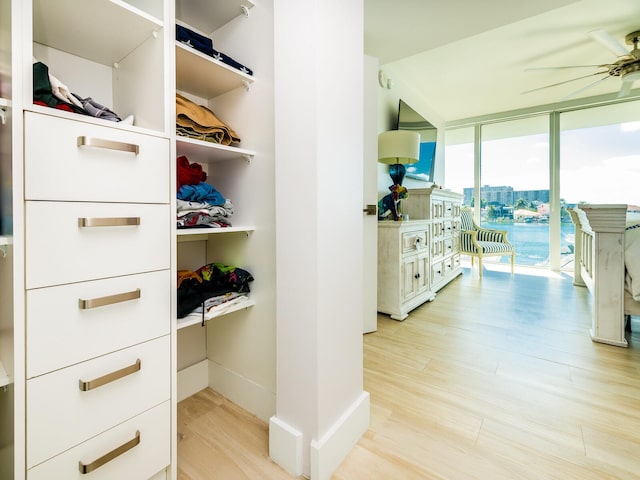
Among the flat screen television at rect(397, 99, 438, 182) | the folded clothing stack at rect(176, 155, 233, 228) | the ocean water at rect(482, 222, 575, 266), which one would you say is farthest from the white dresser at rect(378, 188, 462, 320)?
the ocean water at rect(482, 222, 575, 266)

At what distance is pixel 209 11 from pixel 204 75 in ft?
1.12

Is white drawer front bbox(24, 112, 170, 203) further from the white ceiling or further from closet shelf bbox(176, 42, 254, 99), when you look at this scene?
the white ceiling

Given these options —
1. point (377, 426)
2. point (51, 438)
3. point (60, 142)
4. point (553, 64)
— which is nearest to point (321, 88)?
point (60, 142)

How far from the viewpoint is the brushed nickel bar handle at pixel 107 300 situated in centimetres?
78

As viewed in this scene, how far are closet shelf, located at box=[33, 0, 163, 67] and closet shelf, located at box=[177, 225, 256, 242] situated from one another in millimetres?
653

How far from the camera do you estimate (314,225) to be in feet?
3.31

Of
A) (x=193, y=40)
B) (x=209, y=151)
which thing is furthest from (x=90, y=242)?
(x=193, y=40)

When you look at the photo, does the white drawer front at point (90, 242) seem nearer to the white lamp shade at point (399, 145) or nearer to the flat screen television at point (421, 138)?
the white lamp shade at point (399, 145)

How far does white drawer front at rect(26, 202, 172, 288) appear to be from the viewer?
72 cm

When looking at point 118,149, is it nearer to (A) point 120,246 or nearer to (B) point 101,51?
(A) point 120,246

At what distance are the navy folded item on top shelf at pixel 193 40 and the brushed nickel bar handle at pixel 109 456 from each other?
52.8 inches

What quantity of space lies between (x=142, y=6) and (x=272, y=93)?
0.50 metres

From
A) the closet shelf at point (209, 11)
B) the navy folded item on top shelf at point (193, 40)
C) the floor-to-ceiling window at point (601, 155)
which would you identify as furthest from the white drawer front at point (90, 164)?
the floor-to-ceiling window at point (601, 155)

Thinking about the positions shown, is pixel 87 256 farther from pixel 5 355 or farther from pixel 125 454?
pixel 125 454
